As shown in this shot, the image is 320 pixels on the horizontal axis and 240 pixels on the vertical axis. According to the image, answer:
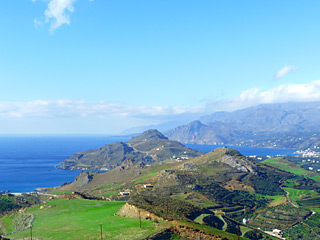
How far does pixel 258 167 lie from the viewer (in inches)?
7785

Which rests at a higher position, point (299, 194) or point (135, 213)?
point (135, 213)

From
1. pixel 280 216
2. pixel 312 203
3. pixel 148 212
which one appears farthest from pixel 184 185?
pixel 148 212

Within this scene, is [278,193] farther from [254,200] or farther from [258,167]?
[258,167]

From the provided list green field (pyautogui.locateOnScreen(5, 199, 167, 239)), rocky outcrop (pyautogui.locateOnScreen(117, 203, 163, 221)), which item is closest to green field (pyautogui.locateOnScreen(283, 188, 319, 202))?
rocky outcrop (pyautogui.locateOnScreen(117, 203, 163, 221))

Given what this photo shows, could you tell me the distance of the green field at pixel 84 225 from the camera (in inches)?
1635

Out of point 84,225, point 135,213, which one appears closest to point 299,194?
point 135,213

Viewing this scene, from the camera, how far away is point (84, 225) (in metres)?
47.7

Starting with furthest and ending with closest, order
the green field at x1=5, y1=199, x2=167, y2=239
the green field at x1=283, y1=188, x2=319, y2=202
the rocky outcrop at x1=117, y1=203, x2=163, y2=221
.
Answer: the green field at x1=283, y1=188, x2=319, y2=202
the rocky outcrop at x1=117, y1=203, x2=163, y2=221
the green field at x1=5, y1=199, x2=167, y2=239

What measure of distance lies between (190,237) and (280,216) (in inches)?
3492

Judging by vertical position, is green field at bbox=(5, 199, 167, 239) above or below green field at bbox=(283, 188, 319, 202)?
above

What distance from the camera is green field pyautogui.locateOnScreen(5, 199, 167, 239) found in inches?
1635

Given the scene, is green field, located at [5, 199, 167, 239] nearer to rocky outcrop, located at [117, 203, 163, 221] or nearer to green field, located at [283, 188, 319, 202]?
rocky outcrop, located at [117, 203, 163, 221]

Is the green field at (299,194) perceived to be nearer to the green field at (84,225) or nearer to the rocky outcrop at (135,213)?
the rocky outcrop at (135,213)

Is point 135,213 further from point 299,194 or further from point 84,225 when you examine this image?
point 299,194
